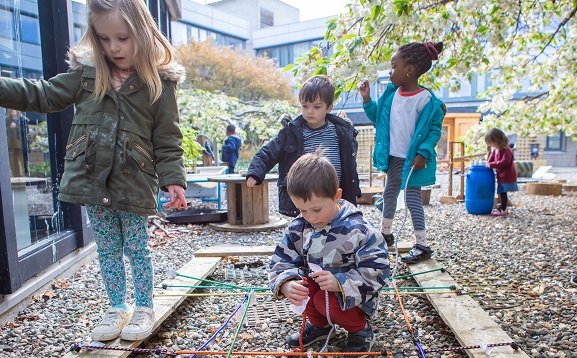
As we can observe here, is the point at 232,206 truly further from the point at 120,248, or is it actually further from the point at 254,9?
the point at 254,9

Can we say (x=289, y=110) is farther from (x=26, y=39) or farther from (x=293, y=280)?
(x=293, y=280)

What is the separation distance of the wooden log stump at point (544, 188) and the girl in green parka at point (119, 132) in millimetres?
7952

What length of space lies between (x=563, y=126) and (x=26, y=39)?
8522mm

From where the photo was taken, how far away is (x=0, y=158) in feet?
6.62

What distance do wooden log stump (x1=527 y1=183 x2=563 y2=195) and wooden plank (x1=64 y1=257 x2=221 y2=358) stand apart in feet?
23.3

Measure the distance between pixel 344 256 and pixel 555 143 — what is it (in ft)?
69.9

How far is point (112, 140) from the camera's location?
5.39 ft

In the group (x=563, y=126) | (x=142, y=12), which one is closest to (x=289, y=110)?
(x=563, y=126)

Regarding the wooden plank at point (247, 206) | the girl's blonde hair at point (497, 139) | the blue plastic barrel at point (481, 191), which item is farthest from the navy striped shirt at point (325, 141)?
the girl's blonde hair at point (497, 139)

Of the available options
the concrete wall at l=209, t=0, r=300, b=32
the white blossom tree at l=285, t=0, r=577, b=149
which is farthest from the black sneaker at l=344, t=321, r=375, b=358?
the concrete wall at l=209, t=0, r=300, b=32

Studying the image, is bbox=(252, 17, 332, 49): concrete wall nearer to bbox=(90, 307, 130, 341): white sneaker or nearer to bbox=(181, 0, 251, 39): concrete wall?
bbox=(181, 0, 251, 39): concrete wall

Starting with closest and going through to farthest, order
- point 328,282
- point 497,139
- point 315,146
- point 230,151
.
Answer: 1. point 328,282
2. point 315,146
3. point 497,139
4. point 230,151

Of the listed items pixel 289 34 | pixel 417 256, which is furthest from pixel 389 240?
pixel 289 34

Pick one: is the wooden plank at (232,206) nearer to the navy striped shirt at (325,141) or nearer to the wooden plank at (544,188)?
the navy striped shirt at (325,141)
